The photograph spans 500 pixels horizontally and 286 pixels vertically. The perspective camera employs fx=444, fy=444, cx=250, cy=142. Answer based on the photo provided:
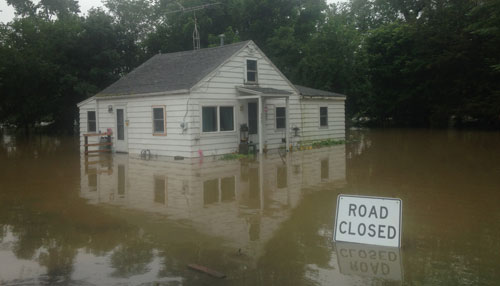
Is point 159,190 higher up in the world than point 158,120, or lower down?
lower down

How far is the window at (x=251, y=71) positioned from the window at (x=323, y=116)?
198 inches

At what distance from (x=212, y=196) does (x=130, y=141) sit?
34.1ft

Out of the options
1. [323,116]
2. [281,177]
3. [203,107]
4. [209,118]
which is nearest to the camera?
[281,177]

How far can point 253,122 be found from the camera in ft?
63.6

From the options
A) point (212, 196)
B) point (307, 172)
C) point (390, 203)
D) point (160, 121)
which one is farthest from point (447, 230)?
point (160, 121)

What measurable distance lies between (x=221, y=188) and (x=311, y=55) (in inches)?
1056

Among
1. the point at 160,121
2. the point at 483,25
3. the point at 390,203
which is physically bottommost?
the point at 390,203

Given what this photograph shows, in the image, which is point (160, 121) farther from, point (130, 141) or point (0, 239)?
point (0, 239)

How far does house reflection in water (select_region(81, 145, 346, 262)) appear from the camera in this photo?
23.7 ft

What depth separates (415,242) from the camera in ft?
20.2

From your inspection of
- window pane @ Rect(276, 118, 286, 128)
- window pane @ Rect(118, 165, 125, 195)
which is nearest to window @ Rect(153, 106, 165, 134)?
window pane @ Rect(118, 165, 125, 195)

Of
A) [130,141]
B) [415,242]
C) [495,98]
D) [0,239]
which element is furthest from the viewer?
[495,98]

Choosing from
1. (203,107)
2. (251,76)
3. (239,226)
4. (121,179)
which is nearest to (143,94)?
(203,107)

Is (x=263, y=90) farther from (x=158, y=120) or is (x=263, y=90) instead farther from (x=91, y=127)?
(x=91, y=127)
